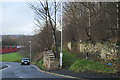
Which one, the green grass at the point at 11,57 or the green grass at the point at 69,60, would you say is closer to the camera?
the green grass at the point at 69,60

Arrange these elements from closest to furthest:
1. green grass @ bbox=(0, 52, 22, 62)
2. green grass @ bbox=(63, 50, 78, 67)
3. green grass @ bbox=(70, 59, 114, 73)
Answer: green grass @ bbox=(70, 59, 114, 73), green grass @ bbox=(63, 50, 78, 67), green grass @ bbox=(0, 52, 22, 62)

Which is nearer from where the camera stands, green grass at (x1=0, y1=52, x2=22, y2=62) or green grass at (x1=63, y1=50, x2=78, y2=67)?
green grass at (x1=63, y1=50, x2=78, y2=67)

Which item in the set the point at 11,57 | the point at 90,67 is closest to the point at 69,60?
the point at 90,67

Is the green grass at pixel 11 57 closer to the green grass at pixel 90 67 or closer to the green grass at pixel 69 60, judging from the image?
the green grass at pixel 69 60

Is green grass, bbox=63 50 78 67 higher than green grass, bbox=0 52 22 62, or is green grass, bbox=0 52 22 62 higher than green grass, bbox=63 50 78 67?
green grass, bbox=63 50 78 67

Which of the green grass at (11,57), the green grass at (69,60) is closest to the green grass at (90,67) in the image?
the green grass at (69,60)

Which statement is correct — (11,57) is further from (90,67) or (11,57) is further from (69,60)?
(90,67)

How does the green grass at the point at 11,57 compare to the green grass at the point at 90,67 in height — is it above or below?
below

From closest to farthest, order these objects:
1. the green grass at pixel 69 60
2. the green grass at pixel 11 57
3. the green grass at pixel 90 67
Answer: the green grass at pixel 90 67
the green grass at pixel 69 60
the green grass at pixel 11 57

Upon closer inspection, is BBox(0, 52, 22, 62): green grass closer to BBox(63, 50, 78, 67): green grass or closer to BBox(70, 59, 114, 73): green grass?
BBox(63, 50, 78, 67): green grass

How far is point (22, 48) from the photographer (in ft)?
181

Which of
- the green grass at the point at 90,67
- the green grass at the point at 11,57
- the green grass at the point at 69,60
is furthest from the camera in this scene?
the green grass at the point at 11,57

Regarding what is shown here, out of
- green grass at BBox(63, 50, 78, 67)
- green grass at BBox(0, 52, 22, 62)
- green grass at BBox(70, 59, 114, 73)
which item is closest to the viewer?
green grass at BBox(70, 59, 114, 73)

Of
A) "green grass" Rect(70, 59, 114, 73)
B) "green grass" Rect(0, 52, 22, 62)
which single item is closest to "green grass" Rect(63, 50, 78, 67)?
"green grass" Rect(70, 59, 114, 73)
